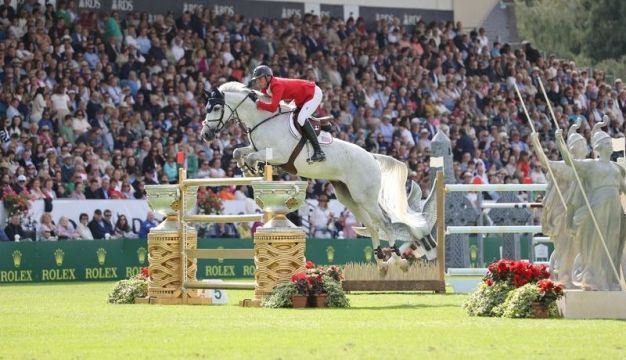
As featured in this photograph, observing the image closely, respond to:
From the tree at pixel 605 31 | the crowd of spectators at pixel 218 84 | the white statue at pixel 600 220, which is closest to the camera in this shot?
the white statue at pixel 600 220

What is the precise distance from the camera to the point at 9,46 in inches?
1112

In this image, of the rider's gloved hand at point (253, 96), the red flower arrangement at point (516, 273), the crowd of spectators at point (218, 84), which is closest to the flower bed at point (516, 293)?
the red flower arrangement at point (516, 273)

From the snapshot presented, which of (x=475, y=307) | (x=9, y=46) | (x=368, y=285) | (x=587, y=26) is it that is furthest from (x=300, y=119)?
(x=587, y=26)

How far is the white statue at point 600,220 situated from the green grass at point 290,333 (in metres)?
0.79

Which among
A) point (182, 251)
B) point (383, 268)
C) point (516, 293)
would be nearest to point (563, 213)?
point (516, 293)

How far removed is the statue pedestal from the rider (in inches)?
203

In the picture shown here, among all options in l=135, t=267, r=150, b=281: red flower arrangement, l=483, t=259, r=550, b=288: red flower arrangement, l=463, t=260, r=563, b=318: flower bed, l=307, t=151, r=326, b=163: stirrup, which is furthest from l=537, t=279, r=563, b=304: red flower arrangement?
l=135, t=267, r=150, b=281: red flower arrangement

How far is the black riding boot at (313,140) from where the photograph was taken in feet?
60.7

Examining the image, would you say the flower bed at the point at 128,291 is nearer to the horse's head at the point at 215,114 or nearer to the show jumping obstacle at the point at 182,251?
the show jumping obstacle at the point at 182,251

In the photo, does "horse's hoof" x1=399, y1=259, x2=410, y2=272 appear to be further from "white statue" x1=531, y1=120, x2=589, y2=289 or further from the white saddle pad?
"white statue" x1=531, y1=120, x2=589, y2=289

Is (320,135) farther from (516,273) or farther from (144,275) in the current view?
(516,273)

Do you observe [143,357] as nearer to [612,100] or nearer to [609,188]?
[609,188]

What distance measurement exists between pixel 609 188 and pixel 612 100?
26.5 m

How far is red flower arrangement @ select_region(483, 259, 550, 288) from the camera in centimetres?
1512
